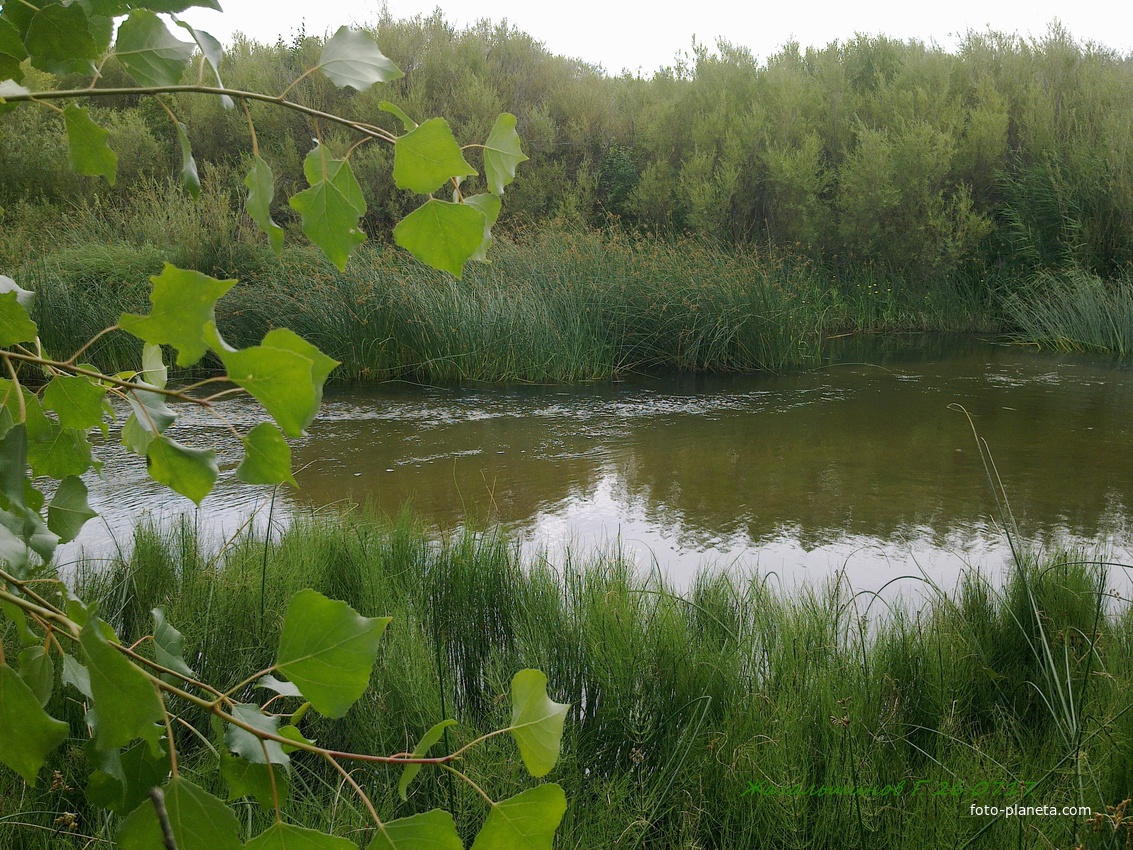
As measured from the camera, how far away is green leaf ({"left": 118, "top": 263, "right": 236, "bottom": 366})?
423 mm

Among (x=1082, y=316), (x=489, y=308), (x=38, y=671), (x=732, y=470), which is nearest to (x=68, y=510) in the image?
(x=38, y=671)

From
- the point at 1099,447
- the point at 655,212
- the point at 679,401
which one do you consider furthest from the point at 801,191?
the point at 1099,447

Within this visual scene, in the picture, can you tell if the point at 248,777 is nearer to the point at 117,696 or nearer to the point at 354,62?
the point at 117,696

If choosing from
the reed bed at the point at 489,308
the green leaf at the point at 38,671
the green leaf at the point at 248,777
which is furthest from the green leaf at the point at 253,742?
the reed bed at the point at 489,308

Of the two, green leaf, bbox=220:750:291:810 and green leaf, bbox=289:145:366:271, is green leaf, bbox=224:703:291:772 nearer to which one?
green leaf, bbox=220:750:291:810

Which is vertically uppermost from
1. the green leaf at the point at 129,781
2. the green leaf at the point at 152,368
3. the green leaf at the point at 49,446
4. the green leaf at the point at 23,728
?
the green leaf at the point at 152,368

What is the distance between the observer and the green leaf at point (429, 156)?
542 millimetres

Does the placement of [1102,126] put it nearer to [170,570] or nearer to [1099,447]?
[1099,447]

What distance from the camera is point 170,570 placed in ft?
7.63

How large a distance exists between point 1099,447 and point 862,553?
2.44 m

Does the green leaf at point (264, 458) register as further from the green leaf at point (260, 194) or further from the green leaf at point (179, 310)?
the green leaf at point (260, 194)

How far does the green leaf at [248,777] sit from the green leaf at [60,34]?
0.44 metres

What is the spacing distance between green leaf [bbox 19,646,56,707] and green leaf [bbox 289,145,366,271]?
0.31m

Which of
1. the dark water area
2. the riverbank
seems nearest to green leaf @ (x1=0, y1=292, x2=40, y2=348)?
the riverbank
